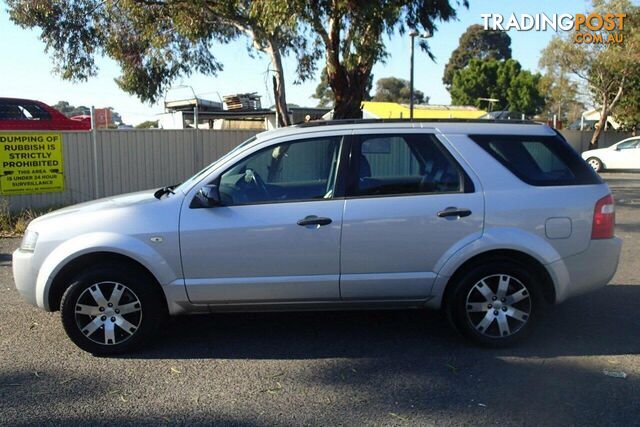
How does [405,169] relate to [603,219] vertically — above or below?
above

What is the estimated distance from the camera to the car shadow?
4629 mm

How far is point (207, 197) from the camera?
4.43 meters

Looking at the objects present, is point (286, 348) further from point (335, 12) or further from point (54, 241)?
point (335, 12)

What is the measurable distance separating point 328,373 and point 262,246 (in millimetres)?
1043

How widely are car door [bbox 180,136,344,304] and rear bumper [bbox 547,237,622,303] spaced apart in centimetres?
173

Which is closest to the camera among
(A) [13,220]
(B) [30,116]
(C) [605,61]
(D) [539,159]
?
(D) [539,159]

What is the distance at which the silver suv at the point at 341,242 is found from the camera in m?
4.43

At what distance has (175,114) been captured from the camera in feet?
76.1

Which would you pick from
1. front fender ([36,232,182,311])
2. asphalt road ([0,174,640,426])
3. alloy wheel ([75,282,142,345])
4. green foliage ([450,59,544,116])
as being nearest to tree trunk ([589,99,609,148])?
asphalt road ([0,174,640,426])

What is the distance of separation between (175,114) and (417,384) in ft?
68.2

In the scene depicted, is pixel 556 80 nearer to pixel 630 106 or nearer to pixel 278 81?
pixel 630 106

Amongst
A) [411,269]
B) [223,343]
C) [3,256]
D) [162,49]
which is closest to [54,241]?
[223,343]

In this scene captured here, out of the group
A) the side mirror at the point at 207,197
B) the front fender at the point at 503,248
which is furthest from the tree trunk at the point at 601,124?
the side mirror at the point at 207,197

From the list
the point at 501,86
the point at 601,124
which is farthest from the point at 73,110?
the point at 601,124
